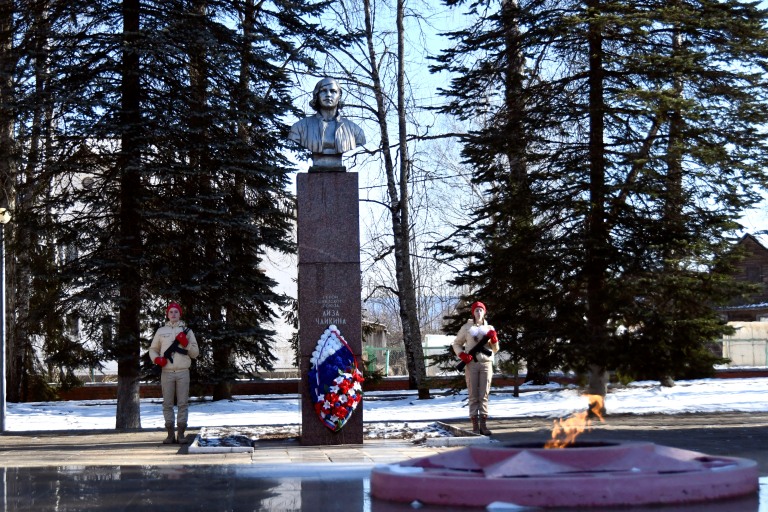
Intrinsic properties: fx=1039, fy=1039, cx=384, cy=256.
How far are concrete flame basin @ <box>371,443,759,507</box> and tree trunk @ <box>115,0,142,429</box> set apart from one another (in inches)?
417

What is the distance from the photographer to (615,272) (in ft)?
64.6

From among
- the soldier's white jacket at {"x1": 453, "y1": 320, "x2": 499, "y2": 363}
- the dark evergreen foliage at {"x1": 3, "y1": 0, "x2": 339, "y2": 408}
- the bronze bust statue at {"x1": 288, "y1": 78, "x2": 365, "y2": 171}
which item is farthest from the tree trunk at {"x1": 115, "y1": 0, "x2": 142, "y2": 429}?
the soldier's white jacket at {"x1": 453, "y1": 320, "x2": 499, "y2": 363}

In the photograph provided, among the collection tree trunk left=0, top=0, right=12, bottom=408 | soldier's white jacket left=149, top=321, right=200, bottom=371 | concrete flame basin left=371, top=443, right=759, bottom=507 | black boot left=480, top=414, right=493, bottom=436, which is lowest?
black boot left=480, top=414, right=493, bottom=436

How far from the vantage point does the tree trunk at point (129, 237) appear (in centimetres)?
1772

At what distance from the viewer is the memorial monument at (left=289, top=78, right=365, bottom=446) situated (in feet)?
45.3

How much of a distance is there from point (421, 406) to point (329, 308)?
9762 millimetres

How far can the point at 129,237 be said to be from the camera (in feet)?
58.6

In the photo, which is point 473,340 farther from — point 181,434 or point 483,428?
point 181,434

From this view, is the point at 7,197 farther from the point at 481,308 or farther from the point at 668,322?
the point at 668,322

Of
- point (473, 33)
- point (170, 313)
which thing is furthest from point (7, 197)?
point (473, 33)

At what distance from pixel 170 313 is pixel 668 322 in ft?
30.6

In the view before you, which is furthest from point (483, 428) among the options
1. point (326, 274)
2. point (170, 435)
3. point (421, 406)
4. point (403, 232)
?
point (403, 232)

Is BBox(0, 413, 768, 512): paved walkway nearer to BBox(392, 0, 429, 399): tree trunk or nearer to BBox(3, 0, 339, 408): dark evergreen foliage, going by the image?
BBox(3, 0, 339, 408): dark evergreen foliage

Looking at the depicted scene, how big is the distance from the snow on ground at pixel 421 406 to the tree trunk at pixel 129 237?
56.1 inches
